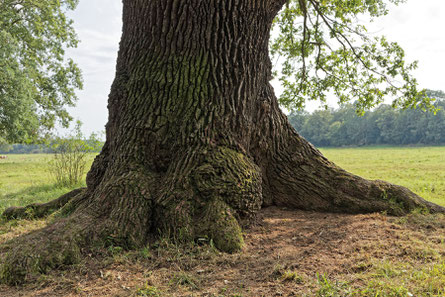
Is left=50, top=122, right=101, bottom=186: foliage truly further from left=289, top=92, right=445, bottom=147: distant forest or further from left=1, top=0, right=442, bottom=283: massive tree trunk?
left=289, top=92, right=445, bottom=147: distant forest

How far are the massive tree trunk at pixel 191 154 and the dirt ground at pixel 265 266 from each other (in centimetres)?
26

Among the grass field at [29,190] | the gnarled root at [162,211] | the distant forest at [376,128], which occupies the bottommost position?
the grass field at [29,190]

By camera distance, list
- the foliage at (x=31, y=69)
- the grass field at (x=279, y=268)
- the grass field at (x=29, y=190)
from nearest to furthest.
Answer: the grass field at (x=279, y=268) → the grass field at (x=29, y=190) → the foliage at (x=31, y=69)

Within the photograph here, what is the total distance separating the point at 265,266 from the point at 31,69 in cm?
1900

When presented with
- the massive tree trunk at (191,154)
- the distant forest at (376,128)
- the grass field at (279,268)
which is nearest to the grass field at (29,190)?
the massive tree trunk at (191,154)

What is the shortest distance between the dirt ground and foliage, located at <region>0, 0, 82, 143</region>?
1560 centimetres

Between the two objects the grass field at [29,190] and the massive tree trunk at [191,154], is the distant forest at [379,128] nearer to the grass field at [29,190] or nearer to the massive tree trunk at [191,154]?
the grass field at [29,190]

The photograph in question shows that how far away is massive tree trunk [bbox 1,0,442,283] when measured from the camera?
340 cm

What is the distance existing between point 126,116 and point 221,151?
4.80ft

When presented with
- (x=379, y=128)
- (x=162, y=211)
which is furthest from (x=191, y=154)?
(x=379, y=128)

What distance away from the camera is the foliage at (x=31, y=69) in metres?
15.2

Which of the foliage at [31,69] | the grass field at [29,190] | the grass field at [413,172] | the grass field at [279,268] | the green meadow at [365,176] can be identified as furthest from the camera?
the foliage at [31,69]

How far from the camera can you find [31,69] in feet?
55.5

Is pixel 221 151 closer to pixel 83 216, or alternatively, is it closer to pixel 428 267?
pixel 83 216
